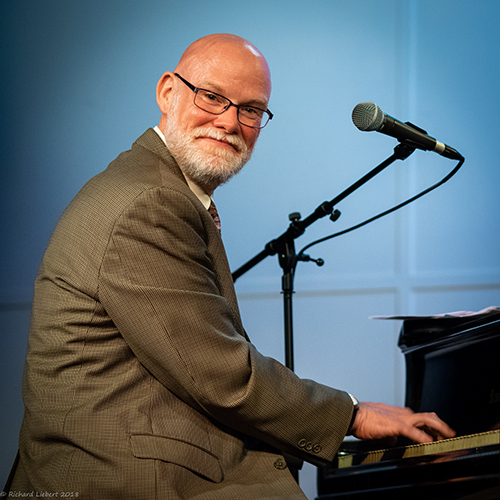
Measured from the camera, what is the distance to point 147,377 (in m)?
1.06

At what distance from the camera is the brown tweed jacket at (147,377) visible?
0.98m

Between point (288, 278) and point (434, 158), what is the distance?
1873 mm

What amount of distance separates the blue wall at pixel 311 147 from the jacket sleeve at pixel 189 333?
159 cm

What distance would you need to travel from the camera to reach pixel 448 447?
1016 millimetres

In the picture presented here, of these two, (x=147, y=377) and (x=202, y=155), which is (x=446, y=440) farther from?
(x=202, y=155)

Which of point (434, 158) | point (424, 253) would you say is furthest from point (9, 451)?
point (434, 158)

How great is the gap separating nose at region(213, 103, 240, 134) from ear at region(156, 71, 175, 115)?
214 millimetres

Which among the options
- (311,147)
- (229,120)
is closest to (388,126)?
(229,120)

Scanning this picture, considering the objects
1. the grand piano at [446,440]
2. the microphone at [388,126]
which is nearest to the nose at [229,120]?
the microphone at [388,126]

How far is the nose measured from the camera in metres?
1.35

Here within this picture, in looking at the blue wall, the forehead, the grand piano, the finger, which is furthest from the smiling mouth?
the blue wall

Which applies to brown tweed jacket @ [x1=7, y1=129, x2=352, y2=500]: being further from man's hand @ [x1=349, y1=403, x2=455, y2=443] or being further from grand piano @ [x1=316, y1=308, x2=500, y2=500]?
grand piano @ [x1=316, y1=308, x2=500, y2=500]

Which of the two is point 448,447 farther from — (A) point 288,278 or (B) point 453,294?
(B) point 453,294

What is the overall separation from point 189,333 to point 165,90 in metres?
0.84
